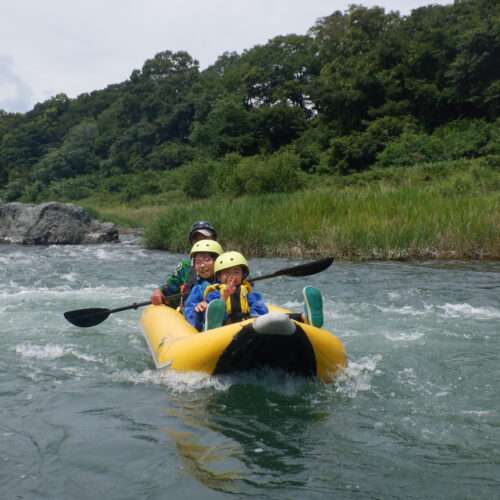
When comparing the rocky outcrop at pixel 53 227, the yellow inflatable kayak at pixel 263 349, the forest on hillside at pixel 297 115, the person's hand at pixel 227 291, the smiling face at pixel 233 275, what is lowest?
the yellow inflatable kayak at pixel 263 349

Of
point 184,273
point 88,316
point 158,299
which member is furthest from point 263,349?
point 184,273

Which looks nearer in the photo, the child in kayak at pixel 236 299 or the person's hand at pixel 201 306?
the child in kayak at pixel 236 299

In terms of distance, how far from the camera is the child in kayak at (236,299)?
148 inches

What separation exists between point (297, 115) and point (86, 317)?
33709 millimetres

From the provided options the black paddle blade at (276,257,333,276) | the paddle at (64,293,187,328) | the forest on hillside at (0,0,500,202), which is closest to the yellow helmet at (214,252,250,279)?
the black paddle blade at (276,257,333,276)

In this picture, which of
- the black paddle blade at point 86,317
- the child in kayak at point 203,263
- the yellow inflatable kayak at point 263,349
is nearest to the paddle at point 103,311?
the black paddle blade at point 86,317

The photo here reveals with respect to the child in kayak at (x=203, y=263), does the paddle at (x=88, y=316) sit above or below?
below

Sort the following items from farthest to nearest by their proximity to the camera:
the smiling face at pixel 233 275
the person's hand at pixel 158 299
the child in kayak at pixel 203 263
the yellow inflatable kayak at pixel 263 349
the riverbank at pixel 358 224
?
the riverbank at pixel 358 224 → the person's hand at pixel 158 299 → the child in kayak at pixel 203 263 → the smiling face at pixel 233 275 → the yellow inflatable kayak at pixel 263 349

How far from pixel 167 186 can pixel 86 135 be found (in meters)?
23.1

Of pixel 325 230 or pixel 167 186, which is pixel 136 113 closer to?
pixel 167 186

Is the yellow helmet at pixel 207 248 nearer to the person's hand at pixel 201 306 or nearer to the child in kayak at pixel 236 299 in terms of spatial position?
the child in kayak at pixel 236 299

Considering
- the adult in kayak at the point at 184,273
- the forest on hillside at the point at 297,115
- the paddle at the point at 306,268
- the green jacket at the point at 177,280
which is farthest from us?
the forest on hillside at the point at 297,115

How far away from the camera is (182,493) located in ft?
7.73

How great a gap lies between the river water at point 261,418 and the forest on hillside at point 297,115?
1232 cm
